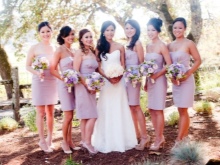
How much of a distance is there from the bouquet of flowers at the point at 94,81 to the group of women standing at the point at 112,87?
0.18 meters

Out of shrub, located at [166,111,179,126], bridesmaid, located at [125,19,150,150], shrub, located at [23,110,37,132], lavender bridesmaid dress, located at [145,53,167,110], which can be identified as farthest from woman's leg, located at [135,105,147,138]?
shrub, located at [23,110,37,132]

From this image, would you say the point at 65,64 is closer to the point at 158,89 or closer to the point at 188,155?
the point at 158,89

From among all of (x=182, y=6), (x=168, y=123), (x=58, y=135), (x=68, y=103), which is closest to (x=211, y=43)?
(x=182, y=6)

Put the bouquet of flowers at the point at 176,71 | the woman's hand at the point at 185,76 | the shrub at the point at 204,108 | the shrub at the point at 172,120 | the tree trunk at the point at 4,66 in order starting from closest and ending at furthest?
the bouquet of flowers at the point at 176,71
the woman's hand at the point at 185,76
the shrub at the point at 172,120
the shrub at the point at 204,108
the tree trunk at the point at 4,66

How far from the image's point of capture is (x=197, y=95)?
11.5 m

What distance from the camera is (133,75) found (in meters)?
5.57

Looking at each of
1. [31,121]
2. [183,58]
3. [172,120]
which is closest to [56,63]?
[183,58]

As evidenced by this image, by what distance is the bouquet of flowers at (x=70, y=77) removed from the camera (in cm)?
552

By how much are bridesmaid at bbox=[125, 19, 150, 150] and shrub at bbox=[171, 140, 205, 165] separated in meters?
1.01

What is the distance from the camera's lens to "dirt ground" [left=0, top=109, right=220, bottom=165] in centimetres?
558

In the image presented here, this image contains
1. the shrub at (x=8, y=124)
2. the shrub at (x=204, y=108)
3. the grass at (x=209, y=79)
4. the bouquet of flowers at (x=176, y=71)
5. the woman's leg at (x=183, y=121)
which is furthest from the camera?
the grass at (x=209, y=79)

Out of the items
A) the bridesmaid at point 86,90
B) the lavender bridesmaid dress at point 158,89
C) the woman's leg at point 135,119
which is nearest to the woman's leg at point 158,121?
the lavender bridesmaid dress at point 158,89

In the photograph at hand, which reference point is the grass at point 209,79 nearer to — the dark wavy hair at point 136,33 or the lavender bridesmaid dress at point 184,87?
the lavender bridesmaid dress at point 184,87

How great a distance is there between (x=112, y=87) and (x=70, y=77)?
86 cm
